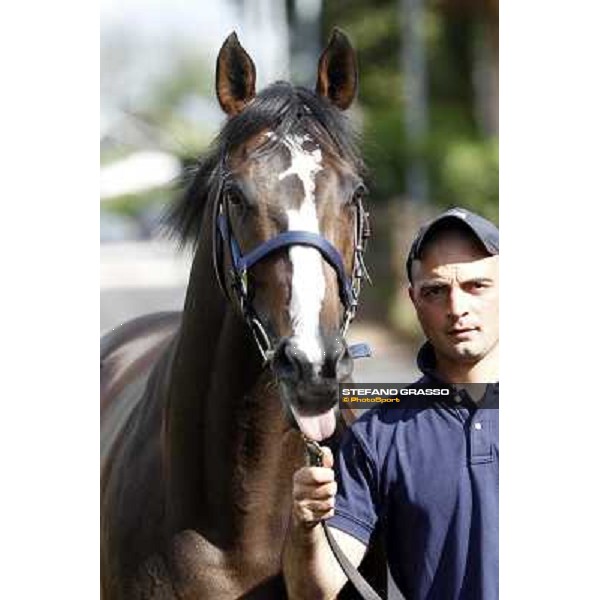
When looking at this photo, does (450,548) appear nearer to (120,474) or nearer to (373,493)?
(373,493)

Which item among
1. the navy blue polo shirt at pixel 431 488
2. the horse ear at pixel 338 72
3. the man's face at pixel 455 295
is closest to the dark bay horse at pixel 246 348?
the horse ear at pixel 338 72

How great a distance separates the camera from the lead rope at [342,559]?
2465mm

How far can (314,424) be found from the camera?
7.57 ft

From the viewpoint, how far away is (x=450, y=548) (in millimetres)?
2758

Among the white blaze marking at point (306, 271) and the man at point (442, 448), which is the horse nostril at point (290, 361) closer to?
the white blaze marking at point (306, 271)

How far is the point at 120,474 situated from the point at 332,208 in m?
0.97

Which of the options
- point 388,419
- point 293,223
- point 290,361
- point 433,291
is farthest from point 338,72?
point 388,419

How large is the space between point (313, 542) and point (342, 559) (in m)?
0.12

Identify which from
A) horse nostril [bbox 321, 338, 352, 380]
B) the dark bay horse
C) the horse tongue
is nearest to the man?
the dark bay horse

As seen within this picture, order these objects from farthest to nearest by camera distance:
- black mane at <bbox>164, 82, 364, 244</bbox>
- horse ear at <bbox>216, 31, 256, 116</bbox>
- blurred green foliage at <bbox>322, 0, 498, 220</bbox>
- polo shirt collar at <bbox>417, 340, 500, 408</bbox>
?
blurred green foliage at <bbox>322, 0, 498, 220</bbox> < polo shirt collar at <bbox>417, 340, 500, 408</bbox> < horse ear at <bbox>216, 31, 256, 116</bbox> < black mane at <bbox>164, 82, 364, 244</bbox>

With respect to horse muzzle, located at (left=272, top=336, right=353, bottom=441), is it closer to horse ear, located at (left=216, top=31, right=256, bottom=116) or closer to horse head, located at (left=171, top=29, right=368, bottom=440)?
horse head, located at (left=171, top=29, right=368, bottom=440)

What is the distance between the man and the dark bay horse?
0.76 feet

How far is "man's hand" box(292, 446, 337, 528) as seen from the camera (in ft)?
7.55
